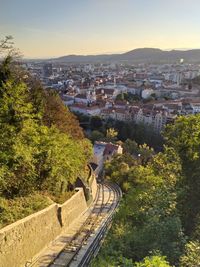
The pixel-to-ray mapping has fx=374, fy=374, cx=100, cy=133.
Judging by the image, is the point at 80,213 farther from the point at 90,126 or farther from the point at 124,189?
the point at 90,126

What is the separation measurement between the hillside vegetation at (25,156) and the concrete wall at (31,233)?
37cm

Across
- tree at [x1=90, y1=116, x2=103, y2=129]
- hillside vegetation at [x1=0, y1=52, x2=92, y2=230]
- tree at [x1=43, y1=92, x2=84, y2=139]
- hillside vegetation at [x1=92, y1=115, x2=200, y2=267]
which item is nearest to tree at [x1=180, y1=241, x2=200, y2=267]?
hillside vegetation at [x1=92, y1=115, x2=200, y2=267]

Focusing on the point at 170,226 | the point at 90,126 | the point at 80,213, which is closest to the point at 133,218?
the point at 170,226

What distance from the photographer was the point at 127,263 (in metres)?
6.23

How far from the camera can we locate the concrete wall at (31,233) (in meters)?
9.98

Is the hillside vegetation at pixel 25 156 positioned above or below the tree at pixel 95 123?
above

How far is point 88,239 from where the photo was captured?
1373 centimetres

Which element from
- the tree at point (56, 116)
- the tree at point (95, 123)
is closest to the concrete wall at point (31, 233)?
the tree at point (56, 116)

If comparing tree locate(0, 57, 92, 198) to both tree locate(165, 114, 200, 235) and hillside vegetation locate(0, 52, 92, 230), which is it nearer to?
hillside vegetation locate(0, 52, 92, 230)

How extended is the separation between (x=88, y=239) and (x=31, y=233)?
2944 mm

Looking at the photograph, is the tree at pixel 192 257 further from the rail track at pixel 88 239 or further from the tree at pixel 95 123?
the tree at pixel 95 123

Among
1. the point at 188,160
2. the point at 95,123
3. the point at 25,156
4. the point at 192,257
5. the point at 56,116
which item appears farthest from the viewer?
the point at 95,123

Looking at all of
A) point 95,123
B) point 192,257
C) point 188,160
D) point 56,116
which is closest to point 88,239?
point 188,160

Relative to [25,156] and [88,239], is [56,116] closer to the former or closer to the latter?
[25,156]
